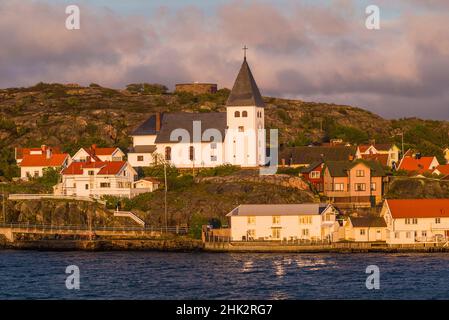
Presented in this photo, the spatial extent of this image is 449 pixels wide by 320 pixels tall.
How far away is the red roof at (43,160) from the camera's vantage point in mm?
129750

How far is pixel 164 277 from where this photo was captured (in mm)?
82250

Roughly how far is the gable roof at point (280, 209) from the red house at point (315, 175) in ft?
41.1

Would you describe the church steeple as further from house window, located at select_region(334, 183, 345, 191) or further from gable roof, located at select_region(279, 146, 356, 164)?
house window, located at select_region(334, 183, 345, 191)

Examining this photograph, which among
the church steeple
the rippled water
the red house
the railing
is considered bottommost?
the rippled water

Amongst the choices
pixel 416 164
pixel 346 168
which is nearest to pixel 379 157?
pixel 416 164

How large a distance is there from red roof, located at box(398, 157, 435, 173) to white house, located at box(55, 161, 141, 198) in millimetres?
32599

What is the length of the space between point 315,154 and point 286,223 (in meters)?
24.6

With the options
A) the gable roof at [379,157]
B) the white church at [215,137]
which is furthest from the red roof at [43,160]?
the gable roof at [379,157]

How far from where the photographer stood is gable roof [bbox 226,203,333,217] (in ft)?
344

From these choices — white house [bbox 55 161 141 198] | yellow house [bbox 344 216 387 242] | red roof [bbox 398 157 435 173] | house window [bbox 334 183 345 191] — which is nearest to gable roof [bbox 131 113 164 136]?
white house [bbox 55 161 141 198]

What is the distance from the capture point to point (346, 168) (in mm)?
117188

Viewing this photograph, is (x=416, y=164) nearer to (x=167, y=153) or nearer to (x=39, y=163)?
(x=167, y=153)
